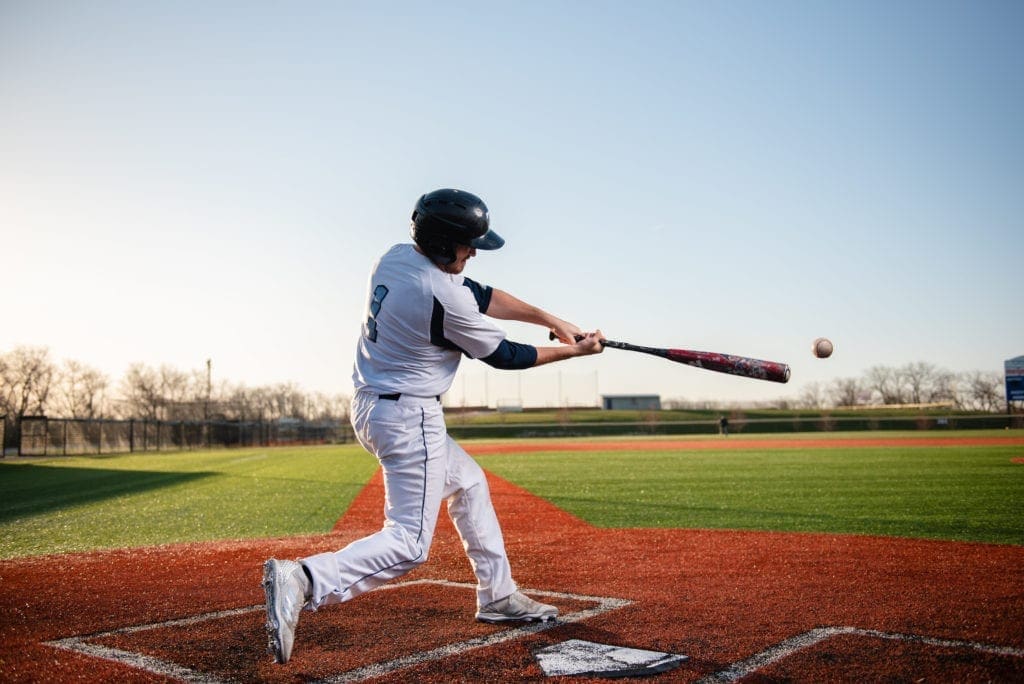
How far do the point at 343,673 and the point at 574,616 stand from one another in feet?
4.92

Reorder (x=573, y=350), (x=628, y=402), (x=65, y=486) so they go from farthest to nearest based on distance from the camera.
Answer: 1. (x=628, y=402)
2. (x=65, y=486)
3. (x=573, y=350)

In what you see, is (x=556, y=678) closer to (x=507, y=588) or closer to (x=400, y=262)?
(x=507, y=588)

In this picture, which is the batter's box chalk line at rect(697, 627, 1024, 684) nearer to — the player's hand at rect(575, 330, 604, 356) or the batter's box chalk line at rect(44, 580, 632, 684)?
the batter's box chalk line at rect(44, 580, 632, 684)

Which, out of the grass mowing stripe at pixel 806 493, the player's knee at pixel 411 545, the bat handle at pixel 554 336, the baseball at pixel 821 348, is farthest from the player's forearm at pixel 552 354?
the grass mowing stripe at pixel 806 493

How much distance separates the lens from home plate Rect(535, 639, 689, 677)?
3.30 m

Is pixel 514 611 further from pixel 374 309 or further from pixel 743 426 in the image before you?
pixel 743 426

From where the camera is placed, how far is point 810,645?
3.69m

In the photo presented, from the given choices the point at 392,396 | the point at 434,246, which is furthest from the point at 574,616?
the point at 434,246

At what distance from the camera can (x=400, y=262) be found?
3.86m

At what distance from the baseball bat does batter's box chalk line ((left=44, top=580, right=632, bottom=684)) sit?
1.55 meters

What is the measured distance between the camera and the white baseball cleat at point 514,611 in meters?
4.17

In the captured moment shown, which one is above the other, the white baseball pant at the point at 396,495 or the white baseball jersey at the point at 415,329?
the white baseball jersey at the point at 415,329

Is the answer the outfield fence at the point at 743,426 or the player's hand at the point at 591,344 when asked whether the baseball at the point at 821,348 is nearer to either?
the player's hand at the point at 591,344

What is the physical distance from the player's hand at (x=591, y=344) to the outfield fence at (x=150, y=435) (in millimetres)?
35279
